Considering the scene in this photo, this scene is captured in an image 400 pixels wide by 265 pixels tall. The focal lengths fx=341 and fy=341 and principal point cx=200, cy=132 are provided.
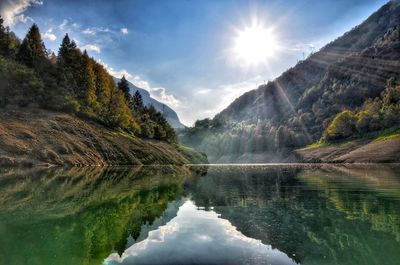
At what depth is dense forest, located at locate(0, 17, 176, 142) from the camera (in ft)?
309

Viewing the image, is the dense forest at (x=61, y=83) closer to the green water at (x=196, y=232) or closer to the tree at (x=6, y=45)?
the tree at (x=6, y=45)

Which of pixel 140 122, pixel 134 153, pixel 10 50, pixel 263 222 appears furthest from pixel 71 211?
pixel 140 122

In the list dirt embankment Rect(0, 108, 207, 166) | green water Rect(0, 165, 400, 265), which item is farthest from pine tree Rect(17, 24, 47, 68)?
green water Rect(0, 165, 400, 265)

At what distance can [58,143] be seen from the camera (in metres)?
76.5

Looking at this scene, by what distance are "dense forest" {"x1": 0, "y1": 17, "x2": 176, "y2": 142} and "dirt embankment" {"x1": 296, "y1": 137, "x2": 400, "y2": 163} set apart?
84009 mm

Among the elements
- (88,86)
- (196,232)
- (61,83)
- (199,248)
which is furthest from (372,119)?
(199,248)

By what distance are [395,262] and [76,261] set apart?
368 inches

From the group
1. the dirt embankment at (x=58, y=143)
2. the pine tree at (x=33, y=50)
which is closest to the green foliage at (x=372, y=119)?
the dirt embankment at (x=58, y=143)

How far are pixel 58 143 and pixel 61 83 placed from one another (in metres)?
42.0

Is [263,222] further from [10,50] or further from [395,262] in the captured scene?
[10,50]

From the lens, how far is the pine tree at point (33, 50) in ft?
362

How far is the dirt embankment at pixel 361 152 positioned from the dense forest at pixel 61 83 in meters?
84.0

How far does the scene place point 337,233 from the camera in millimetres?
14109

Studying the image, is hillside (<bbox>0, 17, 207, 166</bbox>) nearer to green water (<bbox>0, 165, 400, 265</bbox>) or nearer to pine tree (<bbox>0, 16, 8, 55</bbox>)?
pine tree (<bbox>0, 16, 8, 55</bbox>)
